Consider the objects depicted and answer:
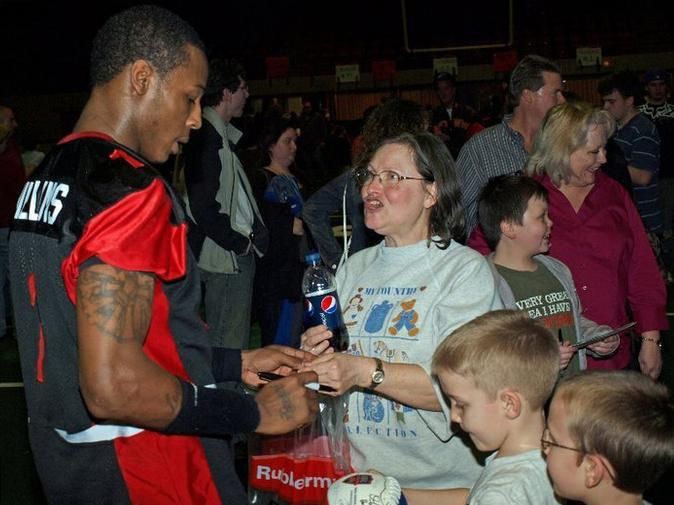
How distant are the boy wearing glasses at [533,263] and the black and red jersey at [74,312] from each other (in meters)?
1.69

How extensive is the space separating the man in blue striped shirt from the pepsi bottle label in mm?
4951

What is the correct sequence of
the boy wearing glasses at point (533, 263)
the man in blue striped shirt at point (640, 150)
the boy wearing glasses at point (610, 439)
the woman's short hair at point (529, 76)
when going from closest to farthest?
the boy wearing glasses at point (610, 439), the boy wearing glasses at point (533, 263), the woman's short hair at point (529, 76), the man in blue striped shirt at point (640, 150)

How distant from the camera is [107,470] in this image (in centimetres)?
210

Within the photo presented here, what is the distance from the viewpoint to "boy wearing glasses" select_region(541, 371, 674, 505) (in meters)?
2.16

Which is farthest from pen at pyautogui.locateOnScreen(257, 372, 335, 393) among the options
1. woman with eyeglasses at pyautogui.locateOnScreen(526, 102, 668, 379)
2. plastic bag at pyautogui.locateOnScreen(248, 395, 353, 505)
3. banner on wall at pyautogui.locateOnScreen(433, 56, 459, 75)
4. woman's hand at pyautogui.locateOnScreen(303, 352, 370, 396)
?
banner on wall at pyautogui.locateOnScreen(433, 56, 459, 75)

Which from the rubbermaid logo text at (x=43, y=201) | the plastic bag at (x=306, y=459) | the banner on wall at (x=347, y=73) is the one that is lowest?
the plastic bag at (x=306, y=459)

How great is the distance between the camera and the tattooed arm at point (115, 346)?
188 cm

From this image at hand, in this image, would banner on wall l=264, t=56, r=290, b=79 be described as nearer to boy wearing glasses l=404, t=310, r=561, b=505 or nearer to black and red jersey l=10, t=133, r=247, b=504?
boy wearing glasses l=404, t=310, r=561, b=505

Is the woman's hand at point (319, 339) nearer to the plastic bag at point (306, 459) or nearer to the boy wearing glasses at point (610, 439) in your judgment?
the plastic bag at point (306, 459)

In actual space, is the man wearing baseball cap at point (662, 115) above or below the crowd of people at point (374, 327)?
above

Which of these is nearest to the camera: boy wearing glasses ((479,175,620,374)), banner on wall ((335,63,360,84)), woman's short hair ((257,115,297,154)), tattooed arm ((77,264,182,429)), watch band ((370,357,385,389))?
tattooed arm ((77,264,182,429))

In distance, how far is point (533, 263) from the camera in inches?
144

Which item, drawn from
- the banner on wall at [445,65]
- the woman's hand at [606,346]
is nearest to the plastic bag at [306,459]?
the woman's hand at [606,346]

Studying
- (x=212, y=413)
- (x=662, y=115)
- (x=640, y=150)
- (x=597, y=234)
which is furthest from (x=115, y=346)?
(x=662, y=115)
